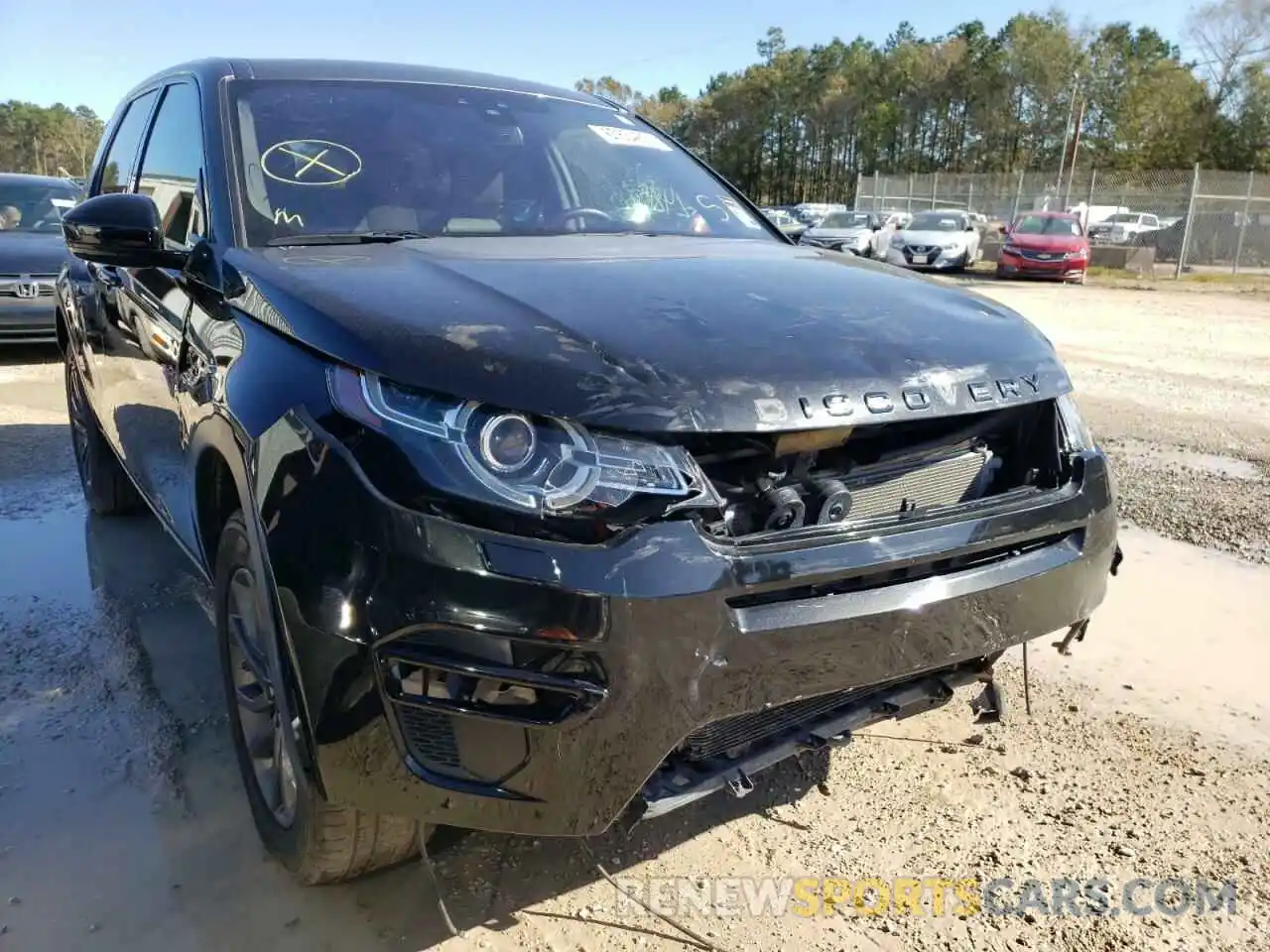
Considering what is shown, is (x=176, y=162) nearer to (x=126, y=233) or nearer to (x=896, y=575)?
(x=126, y=233)

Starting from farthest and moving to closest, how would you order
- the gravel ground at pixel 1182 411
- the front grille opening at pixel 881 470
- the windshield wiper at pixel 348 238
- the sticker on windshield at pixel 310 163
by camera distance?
the gravel ground at pixel 1182 411
the sticker on windshield at pixel 310 163
the windshield wiper at pixel 348 238
the front grille opening at pixel 881 470

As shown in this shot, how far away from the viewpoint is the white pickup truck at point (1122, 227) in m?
26.2

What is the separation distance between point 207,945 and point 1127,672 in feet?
8.99

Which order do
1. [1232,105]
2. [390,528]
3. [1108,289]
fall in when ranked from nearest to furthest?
[390,528]
[1108,289]
[1232,105]

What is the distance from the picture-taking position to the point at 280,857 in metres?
2.09

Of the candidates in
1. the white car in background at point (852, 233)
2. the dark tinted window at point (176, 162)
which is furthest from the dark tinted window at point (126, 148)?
the white car in background at point (852, 233)

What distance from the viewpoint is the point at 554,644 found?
1.54 meters

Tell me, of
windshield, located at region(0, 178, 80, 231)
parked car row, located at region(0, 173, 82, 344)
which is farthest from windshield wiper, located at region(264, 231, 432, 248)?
windshield, located at region(0, 178, 80, 231)

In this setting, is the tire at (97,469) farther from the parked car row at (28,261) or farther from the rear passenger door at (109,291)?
the parked car row at (28,261)

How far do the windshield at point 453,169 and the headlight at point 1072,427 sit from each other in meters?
1.26

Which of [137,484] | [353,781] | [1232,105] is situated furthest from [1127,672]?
[1232,105]

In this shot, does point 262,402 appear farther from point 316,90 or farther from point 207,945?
point 316,90

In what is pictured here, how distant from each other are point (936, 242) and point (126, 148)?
2037cm

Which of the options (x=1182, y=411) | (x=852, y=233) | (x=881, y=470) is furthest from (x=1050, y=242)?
(x=881, y=470)
